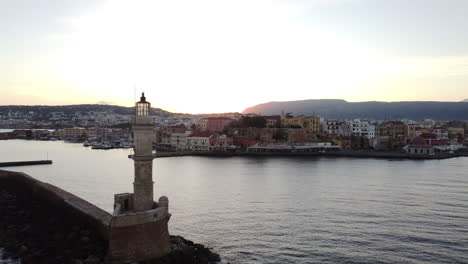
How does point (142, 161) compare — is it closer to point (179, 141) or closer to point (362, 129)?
point (179, 141)

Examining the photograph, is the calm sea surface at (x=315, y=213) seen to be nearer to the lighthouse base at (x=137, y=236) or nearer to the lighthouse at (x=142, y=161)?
the lighthouse base at (x=137, y=236)

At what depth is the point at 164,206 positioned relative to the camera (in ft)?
33.0

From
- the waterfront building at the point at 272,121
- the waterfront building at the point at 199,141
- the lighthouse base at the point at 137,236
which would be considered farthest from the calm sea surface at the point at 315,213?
the waterfront building at the point at 272,121

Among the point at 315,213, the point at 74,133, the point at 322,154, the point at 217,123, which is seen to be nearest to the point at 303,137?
the point at 322,154

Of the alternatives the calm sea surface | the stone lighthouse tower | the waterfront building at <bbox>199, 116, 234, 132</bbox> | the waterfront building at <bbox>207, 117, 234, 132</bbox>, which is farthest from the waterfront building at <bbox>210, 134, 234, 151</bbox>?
the stone lighthouse tower

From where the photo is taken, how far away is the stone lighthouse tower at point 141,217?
924 centimetres

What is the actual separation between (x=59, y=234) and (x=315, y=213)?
9801mm

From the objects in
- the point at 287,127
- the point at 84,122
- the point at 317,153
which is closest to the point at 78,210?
the point at 317,153

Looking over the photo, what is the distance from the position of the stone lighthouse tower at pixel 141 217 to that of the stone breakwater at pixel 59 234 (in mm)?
423

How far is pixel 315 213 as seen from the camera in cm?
1620

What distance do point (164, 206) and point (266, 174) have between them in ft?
66.2

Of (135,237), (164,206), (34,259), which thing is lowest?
(34,259)

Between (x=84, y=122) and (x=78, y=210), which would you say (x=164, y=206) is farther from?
(x=84, y=122)

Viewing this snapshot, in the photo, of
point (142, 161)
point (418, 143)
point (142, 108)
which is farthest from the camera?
point (418, 143)
